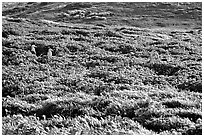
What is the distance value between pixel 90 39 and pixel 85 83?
13.2m

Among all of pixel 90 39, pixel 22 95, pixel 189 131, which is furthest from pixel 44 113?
pixel 90 39

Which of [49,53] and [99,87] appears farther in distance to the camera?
[49,53]

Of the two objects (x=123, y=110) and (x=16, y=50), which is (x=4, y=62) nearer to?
(x=16, y=50)

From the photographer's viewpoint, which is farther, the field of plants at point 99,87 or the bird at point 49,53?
the bird at point 49,53

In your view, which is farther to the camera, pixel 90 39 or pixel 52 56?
pixel 90 39

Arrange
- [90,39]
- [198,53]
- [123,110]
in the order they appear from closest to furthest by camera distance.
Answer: [123,110] < [198,53] < [90,39]

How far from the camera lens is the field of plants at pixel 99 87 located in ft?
30.9

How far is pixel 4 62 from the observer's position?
763 inches

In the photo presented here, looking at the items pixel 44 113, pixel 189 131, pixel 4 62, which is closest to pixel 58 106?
pixel 44 113

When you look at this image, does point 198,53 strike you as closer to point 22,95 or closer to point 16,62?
point 16,62

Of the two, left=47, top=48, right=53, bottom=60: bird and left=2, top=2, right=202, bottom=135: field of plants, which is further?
left=47, top=48, right=53, bottom=60: bird

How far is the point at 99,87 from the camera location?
1409 cm

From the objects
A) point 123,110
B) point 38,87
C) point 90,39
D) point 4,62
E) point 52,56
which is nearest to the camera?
point 123,110

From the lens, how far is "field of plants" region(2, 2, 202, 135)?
9.41 meters
